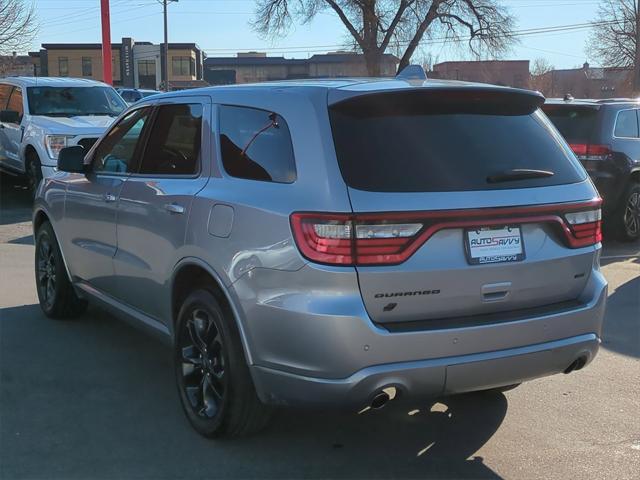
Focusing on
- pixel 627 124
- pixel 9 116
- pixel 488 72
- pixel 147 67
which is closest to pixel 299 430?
pixel 627 124

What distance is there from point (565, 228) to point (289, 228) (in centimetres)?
137

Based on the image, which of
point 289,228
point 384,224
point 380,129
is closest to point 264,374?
point 289,228

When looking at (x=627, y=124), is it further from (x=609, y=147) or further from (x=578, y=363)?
(x=578, y=363)

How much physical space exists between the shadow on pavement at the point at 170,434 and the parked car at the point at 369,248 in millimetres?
233

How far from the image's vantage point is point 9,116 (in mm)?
11883

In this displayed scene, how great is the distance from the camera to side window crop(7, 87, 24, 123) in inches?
475

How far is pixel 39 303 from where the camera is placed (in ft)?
20.9

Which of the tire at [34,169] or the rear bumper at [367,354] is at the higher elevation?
the rear bumper at [367,354]

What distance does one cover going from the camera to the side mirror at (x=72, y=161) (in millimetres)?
5113

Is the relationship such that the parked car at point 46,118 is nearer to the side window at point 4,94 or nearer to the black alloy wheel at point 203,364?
the side window at point 4,94

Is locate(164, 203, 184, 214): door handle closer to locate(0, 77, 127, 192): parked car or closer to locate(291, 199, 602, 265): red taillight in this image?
locate(291, 199, 602, 265): red taillight

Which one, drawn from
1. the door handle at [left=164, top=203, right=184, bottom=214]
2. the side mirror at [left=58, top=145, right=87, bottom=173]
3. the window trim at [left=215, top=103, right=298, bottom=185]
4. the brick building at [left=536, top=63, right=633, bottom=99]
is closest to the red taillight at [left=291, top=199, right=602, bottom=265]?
the window trim at [left=215, top=103, right=298, bottom=185]

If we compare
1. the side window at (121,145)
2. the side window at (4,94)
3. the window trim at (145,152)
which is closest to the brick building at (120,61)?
the side window at (4,94)

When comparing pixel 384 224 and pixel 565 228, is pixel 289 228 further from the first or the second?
pixel 565 228
